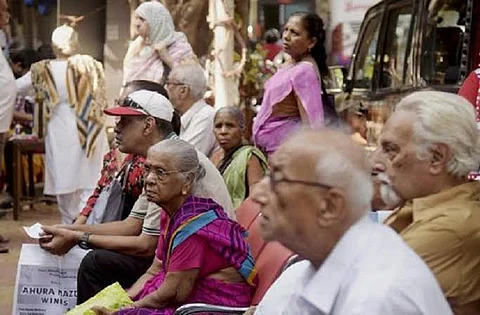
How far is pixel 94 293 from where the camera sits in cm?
526

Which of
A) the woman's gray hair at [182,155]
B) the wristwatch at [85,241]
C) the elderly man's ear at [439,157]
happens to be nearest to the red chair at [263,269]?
the woman's gray hair at [182,155]

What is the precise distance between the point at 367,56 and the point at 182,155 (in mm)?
5743

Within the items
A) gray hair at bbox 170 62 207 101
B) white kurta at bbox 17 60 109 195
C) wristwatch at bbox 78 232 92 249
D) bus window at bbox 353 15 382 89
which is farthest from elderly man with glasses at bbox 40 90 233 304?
white kurta at bbox 17 60 109 195

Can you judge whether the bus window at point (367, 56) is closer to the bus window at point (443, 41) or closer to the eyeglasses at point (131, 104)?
the bus window at point (443, 41)

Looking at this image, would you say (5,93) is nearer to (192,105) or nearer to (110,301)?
(192,105)

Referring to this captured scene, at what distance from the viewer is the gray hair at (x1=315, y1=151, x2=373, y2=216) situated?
103 inches

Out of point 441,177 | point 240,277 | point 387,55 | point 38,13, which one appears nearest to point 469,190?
point 441,177

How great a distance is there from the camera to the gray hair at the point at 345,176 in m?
2.61

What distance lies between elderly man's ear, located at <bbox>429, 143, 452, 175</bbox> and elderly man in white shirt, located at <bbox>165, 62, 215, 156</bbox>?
3.44 metres

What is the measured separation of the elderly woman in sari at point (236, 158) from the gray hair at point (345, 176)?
3053 millimetres

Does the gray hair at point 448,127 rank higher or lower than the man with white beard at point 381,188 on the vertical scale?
higher

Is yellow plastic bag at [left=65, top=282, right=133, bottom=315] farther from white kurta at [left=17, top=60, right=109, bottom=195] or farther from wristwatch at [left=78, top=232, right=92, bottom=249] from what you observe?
white kurta at [left=17, top=60, right=109, bottom=195]

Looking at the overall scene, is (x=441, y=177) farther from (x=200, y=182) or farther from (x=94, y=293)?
(x=94, y=293)

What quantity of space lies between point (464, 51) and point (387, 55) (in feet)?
6.86
